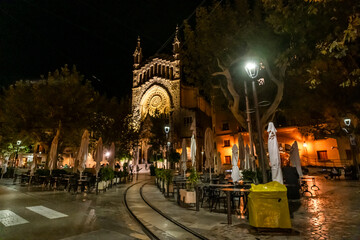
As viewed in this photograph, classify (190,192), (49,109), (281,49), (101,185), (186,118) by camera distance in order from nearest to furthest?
1. (190,192)
2. (281,49)
3. (101,185)
4. (49,109)
5. (186,118)

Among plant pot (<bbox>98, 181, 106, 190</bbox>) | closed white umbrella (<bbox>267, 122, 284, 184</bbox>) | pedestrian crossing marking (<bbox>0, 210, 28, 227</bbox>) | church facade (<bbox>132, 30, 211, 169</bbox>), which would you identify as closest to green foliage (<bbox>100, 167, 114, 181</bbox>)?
plant pot (<bbox>98, 181, 106, 190</bbox>)

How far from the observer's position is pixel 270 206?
4512mm

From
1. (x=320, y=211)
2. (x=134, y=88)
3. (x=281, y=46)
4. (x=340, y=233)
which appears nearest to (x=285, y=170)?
(x=320, y=211)

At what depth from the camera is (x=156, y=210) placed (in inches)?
277

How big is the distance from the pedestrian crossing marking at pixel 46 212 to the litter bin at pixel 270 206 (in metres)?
6.02

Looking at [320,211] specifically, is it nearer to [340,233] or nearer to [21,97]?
[340,233]

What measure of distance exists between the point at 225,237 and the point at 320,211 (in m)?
4.43

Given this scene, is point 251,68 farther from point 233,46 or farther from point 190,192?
point 190,192

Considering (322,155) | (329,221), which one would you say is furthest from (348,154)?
(329,221)

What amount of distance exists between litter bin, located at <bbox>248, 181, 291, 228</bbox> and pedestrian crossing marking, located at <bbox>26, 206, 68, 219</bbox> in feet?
19.7

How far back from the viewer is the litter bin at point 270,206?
14.6 feet

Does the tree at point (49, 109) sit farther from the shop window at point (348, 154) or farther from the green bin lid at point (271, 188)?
the shop window at point (348, 154)

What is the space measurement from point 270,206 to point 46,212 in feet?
23.8

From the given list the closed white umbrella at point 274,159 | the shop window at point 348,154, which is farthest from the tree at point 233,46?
the shop window at point 348,154
